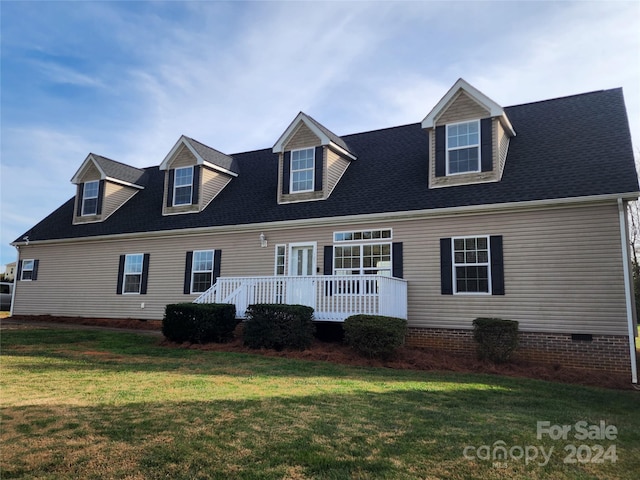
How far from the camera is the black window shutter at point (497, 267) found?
11625 millimetres

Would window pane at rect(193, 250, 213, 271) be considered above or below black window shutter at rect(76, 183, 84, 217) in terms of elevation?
below

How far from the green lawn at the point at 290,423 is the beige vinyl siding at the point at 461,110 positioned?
7.43 m

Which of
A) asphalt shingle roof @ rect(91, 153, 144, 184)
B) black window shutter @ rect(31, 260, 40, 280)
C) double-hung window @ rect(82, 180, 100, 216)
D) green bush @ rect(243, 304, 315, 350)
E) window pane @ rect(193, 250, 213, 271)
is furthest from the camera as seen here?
black window shutter @ rect(31, 260, 40, 280)

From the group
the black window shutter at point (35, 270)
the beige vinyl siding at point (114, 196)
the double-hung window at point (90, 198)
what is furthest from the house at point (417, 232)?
the black window shutter at point (35, 270)

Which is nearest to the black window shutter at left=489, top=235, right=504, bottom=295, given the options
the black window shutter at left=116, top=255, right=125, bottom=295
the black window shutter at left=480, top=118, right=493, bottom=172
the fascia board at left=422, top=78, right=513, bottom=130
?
the black window shutter at left=480, top=118, right=493, bottom=172

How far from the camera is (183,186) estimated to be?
58.6ft

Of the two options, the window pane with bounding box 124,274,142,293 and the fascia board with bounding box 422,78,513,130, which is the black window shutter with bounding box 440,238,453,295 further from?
the window pane with bounding box 124,274,142,293

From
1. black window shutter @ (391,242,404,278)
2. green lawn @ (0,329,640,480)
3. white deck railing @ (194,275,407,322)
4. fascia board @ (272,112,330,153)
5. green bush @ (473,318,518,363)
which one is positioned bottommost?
green lawn @ (0,329,640,480)

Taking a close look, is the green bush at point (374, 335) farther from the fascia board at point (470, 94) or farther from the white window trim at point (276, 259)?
the fascia board at point (470, 94)

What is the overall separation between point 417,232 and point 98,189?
564 inches

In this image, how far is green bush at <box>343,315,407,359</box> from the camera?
1042 cm

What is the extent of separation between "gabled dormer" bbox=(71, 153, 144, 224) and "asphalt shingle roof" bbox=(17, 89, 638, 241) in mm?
469

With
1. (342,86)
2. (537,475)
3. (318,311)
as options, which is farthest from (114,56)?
(537,475)

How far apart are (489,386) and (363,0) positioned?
8539 millimetres
